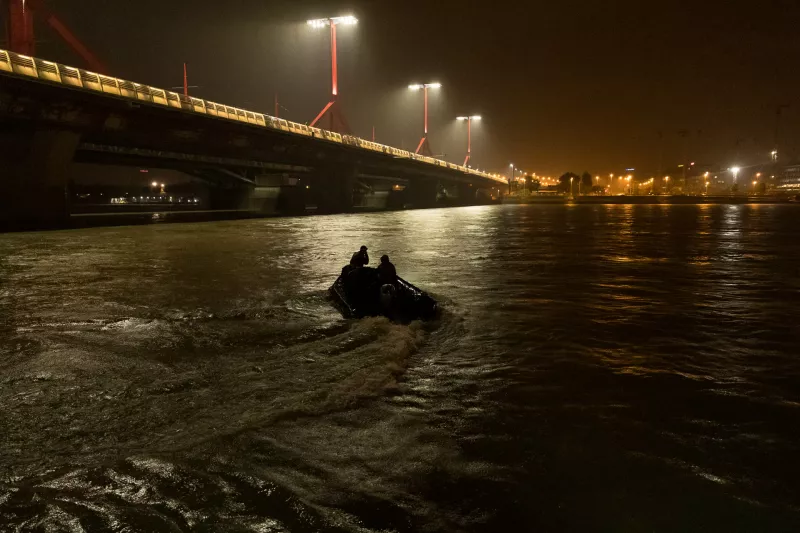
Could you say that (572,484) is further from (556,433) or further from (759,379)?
(759,379)

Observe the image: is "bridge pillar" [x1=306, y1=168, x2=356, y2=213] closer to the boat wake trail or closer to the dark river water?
the dark river water

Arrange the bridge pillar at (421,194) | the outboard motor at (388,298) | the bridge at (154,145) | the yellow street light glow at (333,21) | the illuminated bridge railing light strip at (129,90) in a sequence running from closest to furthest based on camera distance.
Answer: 1. the outboard motor at (388,298)
2. the illuminated bridge railing light strip at (129,90)
3. the bridge at (154,145)
4. the yellow street light glow at (333,21)
5. the bridge pillar at (421,194)

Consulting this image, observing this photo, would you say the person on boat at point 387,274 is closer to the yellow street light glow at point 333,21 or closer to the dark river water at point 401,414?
the dark river water at point 401,414

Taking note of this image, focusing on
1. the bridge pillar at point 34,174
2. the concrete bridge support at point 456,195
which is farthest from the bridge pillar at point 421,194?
the bridge pillar at point 34,174

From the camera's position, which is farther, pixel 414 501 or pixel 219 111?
→ pixel 219 111

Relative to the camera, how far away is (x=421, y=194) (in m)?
121

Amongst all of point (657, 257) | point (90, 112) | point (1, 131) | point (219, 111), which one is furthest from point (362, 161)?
point (657, 257)

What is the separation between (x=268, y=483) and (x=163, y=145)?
53312mm

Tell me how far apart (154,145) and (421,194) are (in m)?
74.9

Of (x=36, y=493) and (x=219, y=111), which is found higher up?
(x=219, y=111)

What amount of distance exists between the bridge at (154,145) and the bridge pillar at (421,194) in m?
28.3

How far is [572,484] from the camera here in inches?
172

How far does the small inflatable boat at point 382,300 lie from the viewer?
10.1m

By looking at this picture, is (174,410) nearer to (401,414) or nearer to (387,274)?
(401,414)
